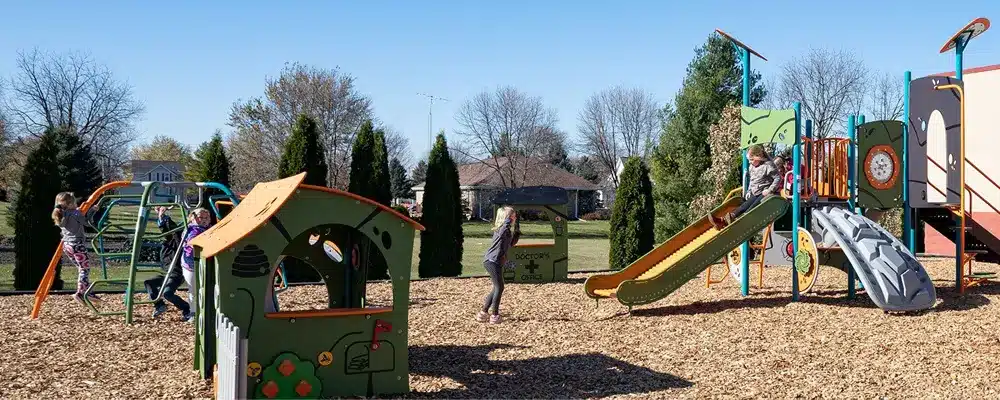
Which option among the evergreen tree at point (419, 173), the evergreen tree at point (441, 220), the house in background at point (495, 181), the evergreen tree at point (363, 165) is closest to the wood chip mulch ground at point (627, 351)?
the evergreen tree at point (441, 220)

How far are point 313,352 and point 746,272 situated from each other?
741 cm

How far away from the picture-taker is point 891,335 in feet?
26.9

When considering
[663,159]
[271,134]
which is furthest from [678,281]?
[271,134]

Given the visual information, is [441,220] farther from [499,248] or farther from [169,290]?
[169,290]

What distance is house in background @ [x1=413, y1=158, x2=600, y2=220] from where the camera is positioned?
2122 inches

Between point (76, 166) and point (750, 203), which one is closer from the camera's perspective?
point (750, 203)

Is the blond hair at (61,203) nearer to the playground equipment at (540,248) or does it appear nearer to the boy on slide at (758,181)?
the playground equipment at (540,248)

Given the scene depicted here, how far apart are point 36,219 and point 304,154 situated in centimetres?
462

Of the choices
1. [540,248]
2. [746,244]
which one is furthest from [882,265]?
[540,248]

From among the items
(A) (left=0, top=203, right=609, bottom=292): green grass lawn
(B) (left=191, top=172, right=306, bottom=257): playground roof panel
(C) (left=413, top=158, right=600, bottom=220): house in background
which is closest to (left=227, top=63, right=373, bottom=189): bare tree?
(A) (left=0, top=203, right=609, bottom=292): green grass lawn

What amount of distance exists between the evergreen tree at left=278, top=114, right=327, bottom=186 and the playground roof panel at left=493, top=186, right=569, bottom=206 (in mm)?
3731

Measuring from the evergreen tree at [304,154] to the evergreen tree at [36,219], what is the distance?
3.90m

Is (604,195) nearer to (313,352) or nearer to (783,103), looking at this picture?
(783,103)

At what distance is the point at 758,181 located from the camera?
1077 centimetres
